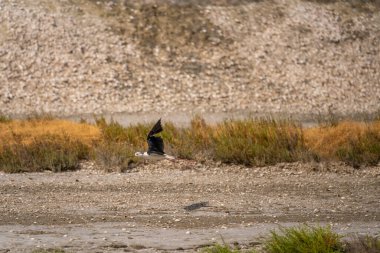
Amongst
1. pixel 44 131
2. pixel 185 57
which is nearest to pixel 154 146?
pixel 44 131

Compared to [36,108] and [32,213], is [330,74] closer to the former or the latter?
[36,108]

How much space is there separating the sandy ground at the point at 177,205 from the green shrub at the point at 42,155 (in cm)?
30

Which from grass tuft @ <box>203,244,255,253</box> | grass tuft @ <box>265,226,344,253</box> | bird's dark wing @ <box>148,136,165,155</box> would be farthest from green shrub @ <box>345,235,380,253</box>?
bird's dark wing @ <box>148,136,165,155</box>

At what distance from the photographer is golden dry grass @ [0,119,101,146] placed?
63.8 feet

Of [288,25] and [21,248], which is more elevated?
[288,25]

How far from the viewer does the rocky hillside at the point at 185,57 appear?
2652cm

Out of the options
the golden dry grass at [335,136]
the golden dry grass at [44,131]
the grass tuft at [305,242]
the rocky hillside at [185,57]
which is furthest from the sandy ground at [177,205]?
the rocky hillside at [185,57]

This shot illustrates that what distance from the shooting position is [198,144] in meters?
19.0

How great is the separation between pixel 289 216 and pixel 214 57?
609 inches

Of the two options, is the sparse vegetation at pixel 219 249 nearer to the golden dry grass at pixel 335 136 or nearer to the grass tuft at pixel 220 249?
the grass tuft at pixel 220 249

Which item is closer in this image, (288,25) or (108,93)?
(108,93)

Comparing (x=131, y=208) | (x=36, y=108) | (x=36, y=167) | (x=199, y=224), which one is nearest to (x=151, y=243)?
(x=199, y=224)

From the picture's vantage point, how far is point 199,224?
1334cm

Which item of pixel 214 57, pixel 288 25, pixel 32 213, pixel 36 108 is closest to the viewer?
pixel 32 213
